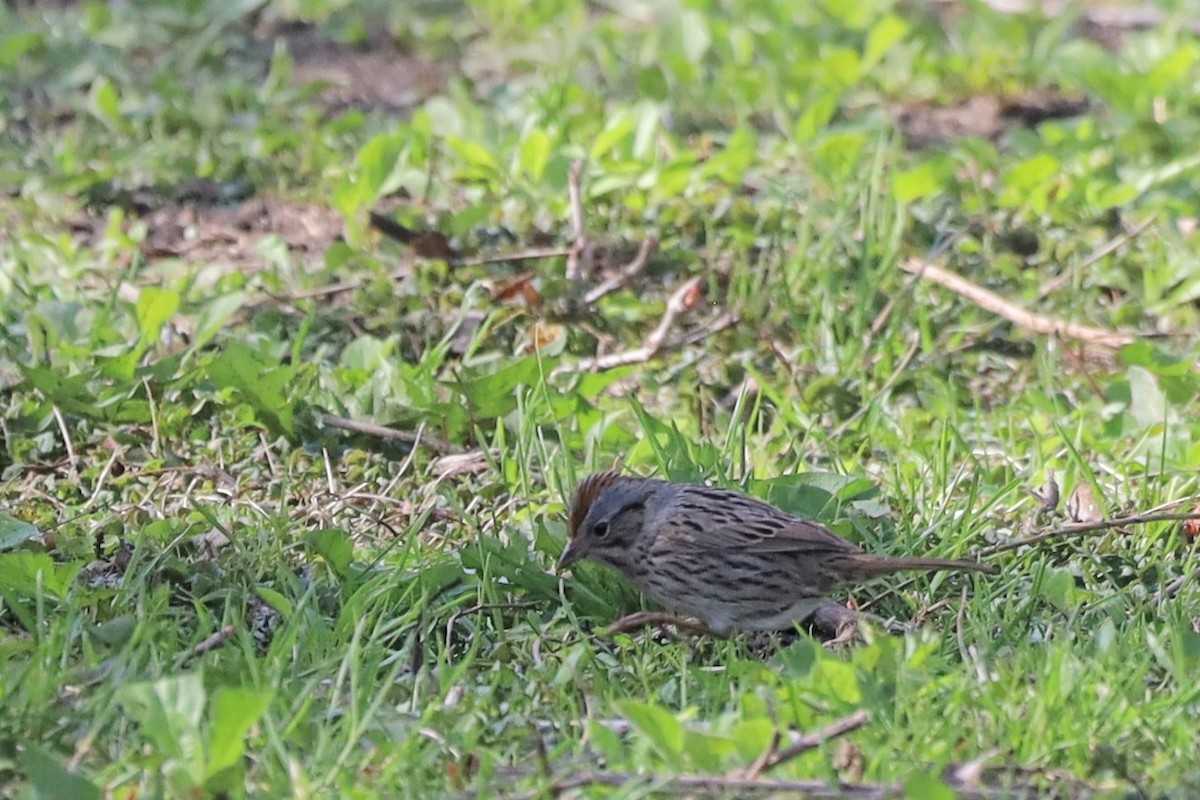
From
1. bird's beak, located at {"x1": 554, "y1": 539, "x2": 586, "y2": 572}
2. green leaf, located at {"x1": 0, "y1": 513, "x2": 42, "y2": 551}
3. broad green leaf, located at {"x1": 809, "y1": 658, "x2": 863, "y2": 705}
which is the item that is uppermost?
broad green leaf, located at {"x1": 809, "y1": 658, "x2": 863, "y2": 705}

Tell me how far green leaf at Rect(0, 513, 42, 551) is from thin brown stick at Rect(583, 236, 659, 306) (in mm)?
2163

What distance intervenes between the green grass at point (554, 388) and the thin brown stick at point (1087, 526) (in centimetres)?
8

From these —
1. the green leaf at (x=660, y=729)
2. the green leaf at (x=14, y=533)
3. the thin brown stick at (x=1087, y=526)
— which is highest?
the green leaf at (x=660, y=729)

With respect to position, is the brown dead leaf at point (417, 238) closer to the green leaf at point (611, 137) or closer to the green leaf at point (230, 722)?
the green leaf at point (611, 137)

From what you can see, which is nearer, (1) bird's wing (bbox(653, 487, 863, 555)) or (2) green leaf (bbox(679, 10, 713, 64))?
(1) bird's wing (bbox(653, 487, 863, 555))

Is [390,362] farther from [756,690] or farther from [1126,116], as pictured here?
[1126,116]

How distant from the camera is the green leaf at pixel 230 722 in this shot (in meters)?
3.04

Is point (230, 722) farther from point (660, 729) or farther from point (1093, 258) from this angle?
point (1093, 258)

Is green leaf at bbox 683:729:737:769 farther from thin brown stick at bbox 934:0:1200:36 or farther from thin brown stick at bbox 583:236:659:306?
thin brown stick at bbox 934:0:1200:36

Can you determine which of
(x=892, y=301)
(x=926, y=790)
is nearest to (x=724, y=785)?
(x=926, y=790)

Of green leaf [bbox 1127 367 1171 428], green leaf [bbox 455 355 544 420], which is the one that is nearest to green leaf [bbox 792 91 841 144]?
green leaf [bbox 1127 367 1171 428]

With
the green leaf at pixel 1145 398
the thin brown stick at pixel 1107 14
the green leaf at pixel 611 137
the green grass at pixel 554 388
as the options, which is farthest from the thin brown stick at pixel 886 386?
the thin brown stick at pixel 1107 14

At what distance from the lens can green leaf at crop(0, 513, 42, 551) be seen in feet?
13.7

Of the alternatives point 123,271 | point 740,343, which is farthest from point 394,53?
point 740,343
